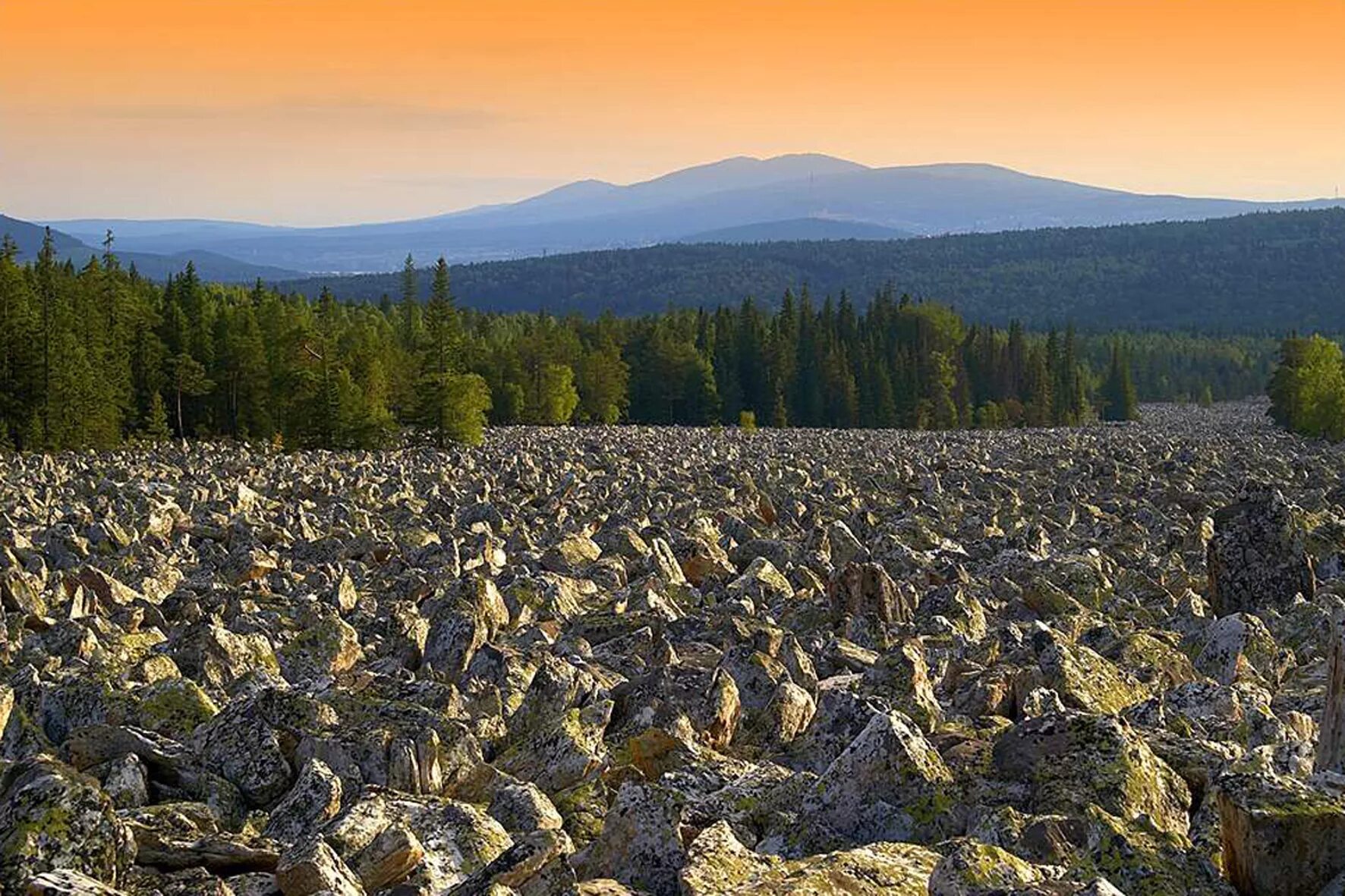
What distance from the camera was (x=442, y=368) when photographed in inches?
2872

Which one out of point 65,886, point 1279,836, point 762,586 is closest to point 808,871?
point 1279,836

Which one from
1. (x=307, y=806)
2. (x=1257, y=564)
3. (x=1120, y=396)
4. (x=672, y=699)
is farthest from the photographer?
(x=1120, y=396)

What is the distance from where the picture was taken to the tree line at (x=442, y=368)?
6338 centimetres

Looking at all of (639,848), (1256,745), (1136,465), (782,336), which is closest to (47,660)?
(639,848)

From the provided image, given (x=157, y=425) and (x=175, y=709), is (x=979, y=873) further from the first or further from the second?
(x=157, y=425)

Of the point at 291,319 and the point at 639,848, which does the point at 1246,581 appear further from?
the point at 291,319

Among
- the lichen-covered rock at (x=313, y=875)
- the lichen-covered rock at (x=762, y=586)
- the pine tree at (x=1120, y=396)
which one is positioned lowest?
the pine tree at (x=1120, y=396)

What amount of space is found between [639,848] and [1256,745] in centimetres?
447

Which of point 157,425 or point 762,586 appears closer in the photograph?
point 762,586

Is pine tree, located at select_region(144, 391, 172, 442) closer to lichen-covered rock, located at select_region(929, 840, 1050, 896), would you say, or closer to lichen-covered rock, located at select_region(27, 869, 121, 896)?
lichen-covered rock, located at select_region(27, 869, 121, 896)

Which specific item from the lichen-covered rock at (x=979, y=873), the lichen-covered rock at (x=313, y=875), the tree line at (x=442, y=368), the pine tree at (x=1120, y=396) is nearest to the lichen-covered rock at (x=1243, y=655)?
the lichen-covered rock at (x=979, y=873)

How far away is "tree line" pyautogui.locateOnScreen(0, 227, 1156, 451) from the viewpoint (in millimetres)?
63375

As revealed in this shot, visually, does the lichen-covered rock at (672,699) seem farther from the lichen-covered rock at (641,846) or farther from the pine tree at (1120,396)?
the pine tree at (1120,396)

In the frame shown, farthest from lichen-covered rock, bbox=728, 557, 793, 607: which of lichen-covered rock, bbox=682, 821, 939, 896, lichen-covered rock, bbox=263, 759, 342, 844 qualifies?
lichen-covered rock, bbox=682, 821, 939, 896
